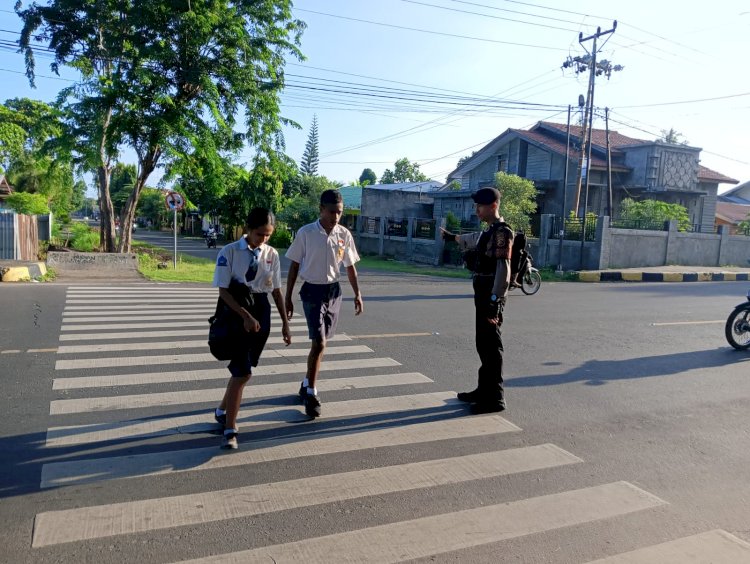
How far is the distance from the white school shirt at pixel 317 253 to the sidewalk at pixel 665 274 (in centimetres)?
1787

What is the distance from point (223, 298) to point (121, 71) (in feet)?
53.3

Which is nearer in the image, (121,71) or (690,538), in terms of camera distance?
(690,538)

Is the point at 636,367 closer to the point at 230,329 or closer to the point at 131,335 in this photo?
the point at 230,329

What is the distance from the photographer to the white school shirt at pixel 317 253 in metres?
5.13

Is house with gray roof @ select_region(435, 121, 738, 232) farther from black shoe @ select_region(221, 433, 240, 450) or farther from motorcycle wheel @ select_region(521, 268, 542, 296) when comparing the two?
black shoe @ select_region(221, 433, 240, 450)

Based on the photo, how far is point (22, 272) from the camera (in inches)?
593

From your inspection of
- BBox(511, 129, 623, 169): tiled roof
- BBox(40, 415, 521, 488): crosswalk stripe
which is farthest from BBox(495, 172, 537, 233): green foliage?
BBox(40, 415, 521, 488): crosswalk stripe

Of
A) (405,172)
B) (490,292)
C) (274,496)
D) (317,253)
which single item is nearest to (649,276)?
(490,292)

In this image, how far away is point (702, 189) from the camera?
3525cm

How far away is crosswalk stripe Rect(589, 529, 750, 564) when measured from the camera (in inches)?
123

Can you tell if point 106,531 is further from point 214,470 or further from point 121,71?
point 121,71

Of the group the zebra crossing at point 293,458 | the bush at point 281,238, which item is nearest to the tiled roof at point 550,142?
the bush at point 281,238

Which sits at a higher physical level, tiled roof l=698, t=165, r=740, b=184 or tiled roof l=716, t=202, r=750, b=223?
tiled roof l=698, t=165, r=740, b=184

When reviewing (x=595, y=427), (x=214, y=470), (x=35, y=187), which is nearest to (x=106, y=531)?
(x=214, y=470)
